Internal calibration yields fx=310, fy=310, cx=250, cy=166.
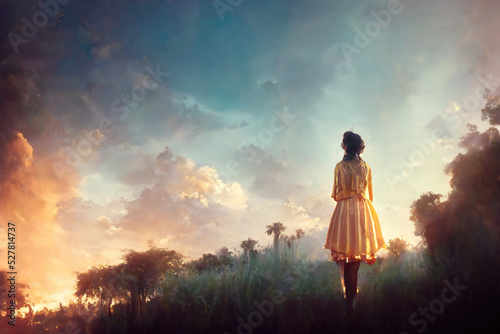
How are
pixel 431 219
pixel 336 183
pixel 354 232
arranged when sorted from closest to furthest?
pixel 354 232 < pixel 336 183 < pixel 431 219

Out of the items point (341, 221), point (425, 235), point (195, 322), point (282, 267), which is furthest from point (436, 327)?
point (425, 235)

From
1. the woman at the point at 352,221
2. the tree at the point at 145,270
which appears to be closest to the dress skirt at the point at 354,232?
the woman at the point at 352,221

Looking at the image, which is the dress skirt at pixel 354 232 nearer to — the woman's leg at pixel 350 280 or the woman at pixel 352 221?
the woman at pixel 352 221

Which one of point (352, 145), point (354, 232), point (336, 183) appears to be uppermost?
point (352, 145)

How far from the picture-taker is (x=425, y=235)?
39.8ft

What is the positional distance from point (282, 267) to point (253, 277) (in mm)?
931

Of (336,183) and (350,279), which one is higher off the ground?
(336,183)

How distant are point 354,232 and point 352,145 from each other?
5.30 feet

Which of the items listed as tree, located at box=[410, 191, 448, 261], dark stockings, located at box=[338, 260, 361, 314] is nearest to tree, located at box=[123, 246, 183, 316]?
dark stockings, located at box=[338, 260, 361, 314]

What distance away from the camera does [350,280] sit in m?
5.34

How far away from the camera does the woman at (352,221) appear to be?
5.30m

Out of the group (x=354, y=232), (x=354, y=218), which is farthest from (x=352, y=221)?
(x=354, y=232)

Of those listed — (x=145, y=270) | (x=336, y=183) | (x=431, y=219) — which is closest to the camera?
(x=336, y=183)

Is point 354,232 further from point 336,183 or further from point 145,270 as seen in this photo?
point 145,270
